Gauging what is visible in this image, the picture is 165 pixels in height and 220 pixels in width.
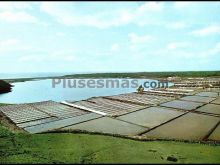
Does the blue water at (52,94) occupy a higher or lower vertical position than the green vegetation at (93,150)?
lower

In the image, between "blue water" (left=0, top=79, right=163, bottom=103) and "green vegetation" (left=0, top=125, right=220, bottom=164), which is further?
"blue water" (left=0, top=79, right=163, bottom=103)

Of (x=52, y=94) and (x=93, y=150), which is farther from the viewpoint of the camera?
(x=52, y=94)

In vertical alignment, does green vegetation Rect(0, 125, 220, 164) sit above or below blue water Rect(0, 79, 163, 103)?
above

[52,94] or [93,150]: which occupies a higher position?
[93,150]

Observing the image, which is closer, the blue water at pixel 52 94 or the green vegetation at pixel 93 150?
the green vegetation at pixel 93 150

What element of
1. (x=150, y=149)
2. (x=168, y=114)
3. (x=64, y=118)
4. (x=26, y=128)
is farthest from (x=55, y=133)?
(x=168, y=114)

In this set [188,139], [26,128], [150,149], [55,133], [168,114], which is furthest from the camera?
[168,114]

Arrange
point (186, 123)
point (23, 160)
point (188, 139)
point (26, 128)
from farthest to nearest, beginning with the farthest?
point (186, 123) < point (26, 128) < point (188, 139) < point (23, 160)

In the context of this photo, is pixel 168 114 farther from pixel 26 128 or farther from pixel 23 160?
pixel 23 160
